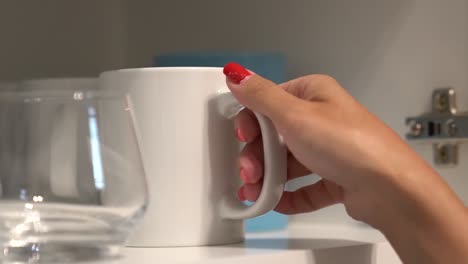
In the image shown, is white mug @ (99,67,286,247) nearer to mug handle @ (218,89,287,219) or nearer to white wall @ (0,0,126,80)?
mug handle @ (218,89,287,219)

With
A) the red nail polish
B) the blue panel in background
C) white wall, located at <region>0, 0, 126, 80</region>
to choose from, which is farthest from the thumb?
white wall, located at <region>0, 0, 126, 80</region>

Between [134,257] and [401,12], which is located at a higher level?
[401,12]

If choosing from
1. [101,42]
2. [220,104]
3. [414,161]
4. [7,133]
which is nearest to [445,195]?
[414,161]

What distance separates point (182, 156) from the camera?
0.53 metres

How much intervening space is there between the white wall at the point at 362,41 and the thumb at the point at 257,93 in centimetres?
25

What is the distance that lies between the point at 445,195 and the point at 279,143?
0.12 meters

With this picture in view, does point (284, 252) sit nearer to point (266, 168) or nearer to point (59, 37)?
point (266, 168)

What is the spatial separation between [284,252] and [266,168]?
0.19 ft

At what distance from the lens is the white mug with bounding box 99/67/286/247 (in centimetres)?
53

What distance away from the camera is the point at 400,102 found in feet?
2.38

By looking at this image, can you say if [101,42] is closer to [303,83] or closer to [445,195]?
[303,83]

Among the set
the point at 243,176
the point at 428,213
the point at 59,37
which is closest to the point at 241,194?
the point at 243,176

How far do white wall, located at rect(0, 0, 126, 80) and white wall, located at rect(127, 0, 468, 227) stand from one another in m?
0.08

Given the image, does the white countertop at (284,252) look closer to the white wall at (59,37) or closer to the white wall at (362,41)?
the white wall at (362,41)
